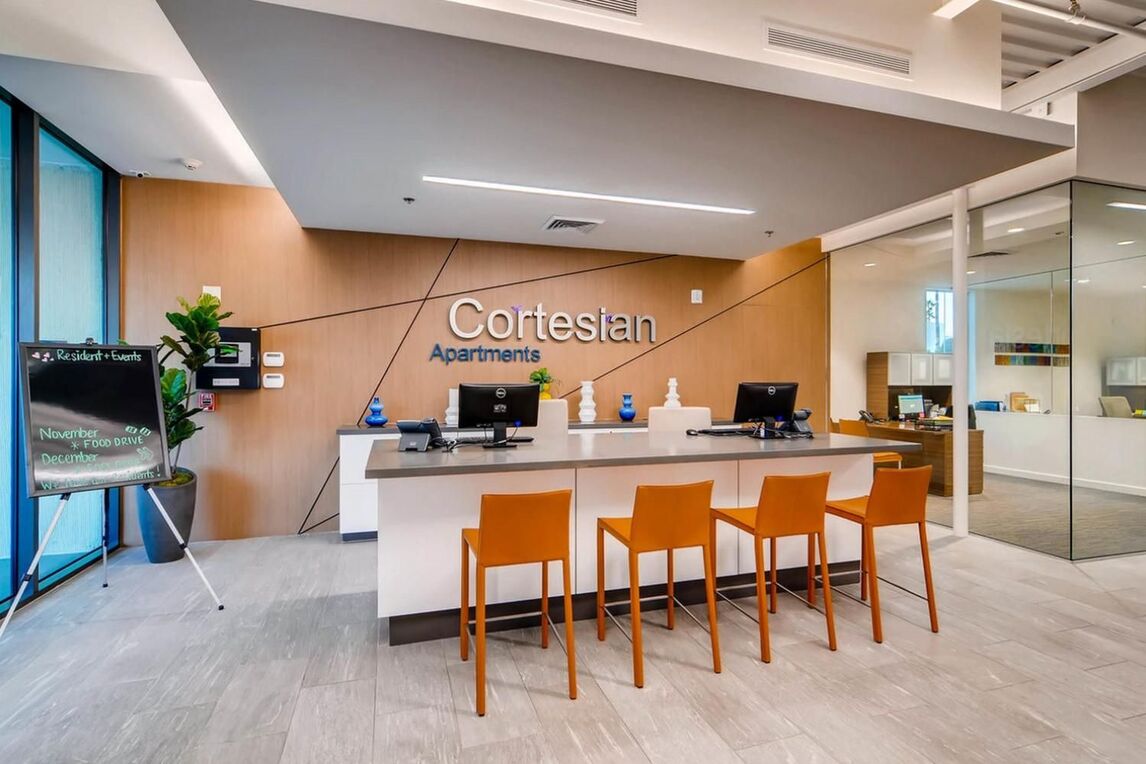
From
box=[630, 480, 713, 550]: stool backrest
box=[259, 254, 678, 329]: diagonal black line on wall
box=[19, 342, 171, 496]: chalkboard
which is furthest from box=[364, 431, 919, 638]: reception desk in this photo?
box=[259, 254, 678, 329]: diagonal black line on wall

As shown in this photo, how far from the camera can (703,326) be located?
6504mm

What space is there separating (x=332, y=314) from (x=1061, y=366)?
6.41 meters

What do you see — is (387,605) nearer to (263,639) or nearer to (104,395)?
(263,639)

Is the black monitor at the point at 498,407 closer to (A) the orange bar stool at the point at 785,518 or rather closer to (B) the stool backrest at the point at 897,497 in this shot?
(A) the orange bar stool at the point at 785,518

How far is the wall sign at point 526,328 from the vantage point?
5605mm

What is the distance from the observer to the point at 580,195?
13.7 feet

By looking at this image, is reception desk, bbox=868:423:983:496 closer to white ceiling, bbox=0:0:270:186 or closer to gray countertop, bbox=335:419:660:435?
gray countertop, bbox=335:419:660:435

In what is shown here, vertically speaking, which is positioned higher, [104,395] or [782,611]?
[104,395]

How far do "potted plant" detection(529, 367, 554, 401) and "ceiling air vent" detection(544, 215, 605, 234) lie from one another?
144 centimetres

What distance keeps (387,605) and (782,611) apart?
92.2 inches

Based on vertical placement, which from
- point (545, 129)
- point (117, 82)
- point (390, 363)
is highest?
point (117, 82)

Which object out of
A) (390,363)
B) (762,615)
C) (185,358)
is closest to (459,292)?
(390,363)

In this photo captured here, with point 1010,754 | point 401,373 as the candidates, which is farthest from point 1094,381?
point 401,373

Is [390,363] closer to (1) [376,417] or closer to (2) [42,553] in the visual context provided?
(1) [376,417]
